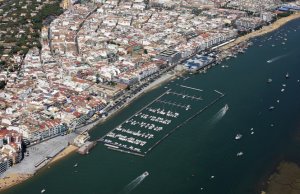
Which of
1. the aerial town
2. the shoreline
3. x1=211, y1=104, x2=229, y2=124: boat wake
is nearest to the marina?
x1=211, y1=104, x2=229, y2=124: boat wake

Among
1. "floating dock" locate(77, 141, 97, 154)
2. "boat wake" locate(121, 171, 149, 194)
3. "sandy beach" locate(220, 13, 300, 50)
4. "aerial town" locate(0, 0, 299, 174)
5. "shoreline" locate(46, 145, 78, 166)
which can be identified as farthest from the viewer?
"sandy beach" locate(220, 13, 300, 50)

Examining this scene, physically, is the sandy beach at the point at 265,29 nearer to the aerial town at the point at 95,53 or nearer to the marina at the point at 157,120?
the aerial town at the point at 95,53

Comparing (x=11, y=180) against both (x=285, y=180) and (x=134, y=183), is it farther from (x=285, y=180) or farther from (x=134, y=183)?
(x=285, y=180)

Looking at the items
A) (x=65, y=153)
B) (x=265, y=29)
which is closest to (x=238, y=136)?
(x=65, y=153)

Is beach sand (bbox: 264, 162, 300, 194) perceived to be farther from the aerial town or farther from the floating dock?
the aerial town

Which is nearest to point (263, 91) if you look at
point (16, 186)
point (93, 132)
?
point (93, 132)

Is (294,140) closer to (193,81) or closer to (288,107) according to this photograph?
(288,107)
